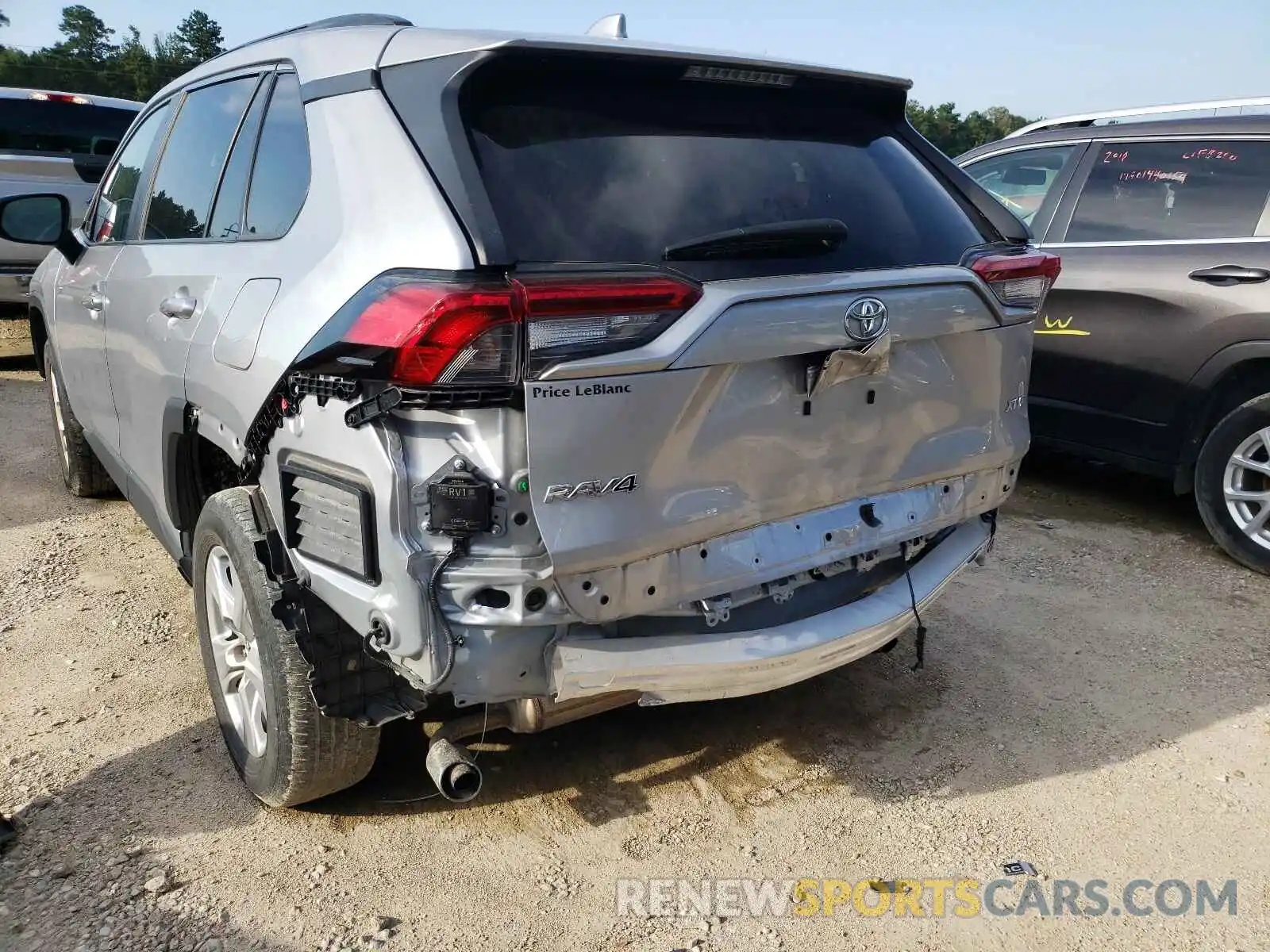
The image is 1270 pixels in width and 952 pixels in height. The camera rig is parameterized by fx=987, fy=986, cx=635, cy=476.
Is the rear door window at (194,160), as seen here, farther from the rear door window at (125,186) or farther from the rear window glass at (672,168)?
the rear window glass at (672,168)

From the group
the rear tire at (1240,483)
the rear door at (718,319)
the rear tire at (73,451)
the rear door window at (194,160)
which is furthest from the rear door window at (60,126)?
the rear tire at (1240,483)

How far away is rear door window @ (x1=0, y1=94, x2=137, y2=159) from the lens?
8.12 m

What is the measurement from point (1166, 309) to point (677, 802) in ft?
11.8

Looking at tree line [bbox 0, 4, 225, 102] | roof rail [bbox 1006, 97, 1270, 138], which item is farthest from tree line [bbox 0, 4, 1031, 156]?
roof rail [bbox 1006, 97, 1270, 138]

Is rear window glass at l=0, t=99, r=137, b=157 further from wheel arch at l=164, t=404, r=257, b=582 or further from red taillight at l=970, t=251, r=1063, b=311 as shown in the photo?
red taillight at l=970, t=251, r=1063, b=311

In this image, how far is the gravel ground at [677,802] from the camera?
237cm

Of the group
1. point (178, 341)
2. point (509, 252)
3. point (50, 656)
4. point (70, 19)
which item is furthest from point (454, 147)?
point (70, 19)

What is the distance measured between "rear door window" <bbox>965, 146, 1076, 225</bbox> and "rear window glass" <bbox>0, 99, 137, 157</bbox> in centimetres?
667

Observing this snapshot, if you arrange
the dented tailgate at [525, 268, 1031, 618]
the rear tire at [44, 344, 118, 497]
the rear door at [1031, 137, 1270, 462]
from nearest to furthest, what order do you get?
the dented tailgate at [525, 268, 1031, 618], the rear door at [1031, 137, 1270, 462], the rear tire at [44, 344, 118, 497]

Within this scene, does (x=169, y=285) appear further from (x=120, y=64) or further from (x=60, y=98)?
(x=120, y=64)

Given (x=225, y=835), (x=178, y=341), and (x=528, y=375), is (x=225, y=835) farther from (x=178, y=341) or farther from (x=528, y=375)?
(x=528, y=375)

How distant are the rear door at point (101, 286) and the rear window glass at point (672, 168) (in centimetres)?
219

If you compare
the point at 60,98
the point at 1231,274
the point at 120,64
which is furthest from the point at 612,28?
the point at 120,64

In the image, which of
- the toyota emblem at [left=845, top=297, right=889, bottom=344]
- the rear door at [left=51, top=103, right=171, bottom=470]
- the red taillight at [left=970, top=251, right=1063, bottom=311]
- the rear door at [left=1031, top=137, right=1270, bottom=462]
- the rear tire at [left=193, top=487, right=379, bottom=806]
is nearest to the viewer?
the toyota emblem at [left=845, top=297, right=889, bottom=344]
